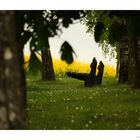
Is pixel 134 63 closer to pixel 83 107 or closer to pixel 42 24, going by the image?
pixel 83 107

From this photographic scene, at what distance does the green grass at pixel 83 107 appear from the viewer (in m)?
10.9

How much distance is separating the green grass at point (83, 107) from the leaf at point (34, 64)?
2121mm

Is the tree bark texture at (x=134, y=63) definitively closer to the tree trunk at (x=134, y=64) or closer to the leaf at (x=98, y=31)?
the tree trunk at (x=134, y=64)

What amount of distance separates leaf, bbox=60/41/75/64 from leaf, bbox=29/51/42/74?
320mm

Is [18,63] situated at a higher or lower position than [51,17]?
lower

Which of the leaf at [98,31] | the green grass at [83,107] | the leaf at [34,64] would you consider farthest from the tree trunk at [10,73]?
the green grass at [83,107]

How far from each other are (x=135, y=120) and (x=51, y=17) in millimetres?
3845

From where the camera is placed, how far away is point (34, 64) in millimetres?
7227

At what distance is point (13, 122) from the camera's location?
6.88 m

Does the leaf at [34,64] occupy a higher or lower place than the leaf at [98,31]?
lower
